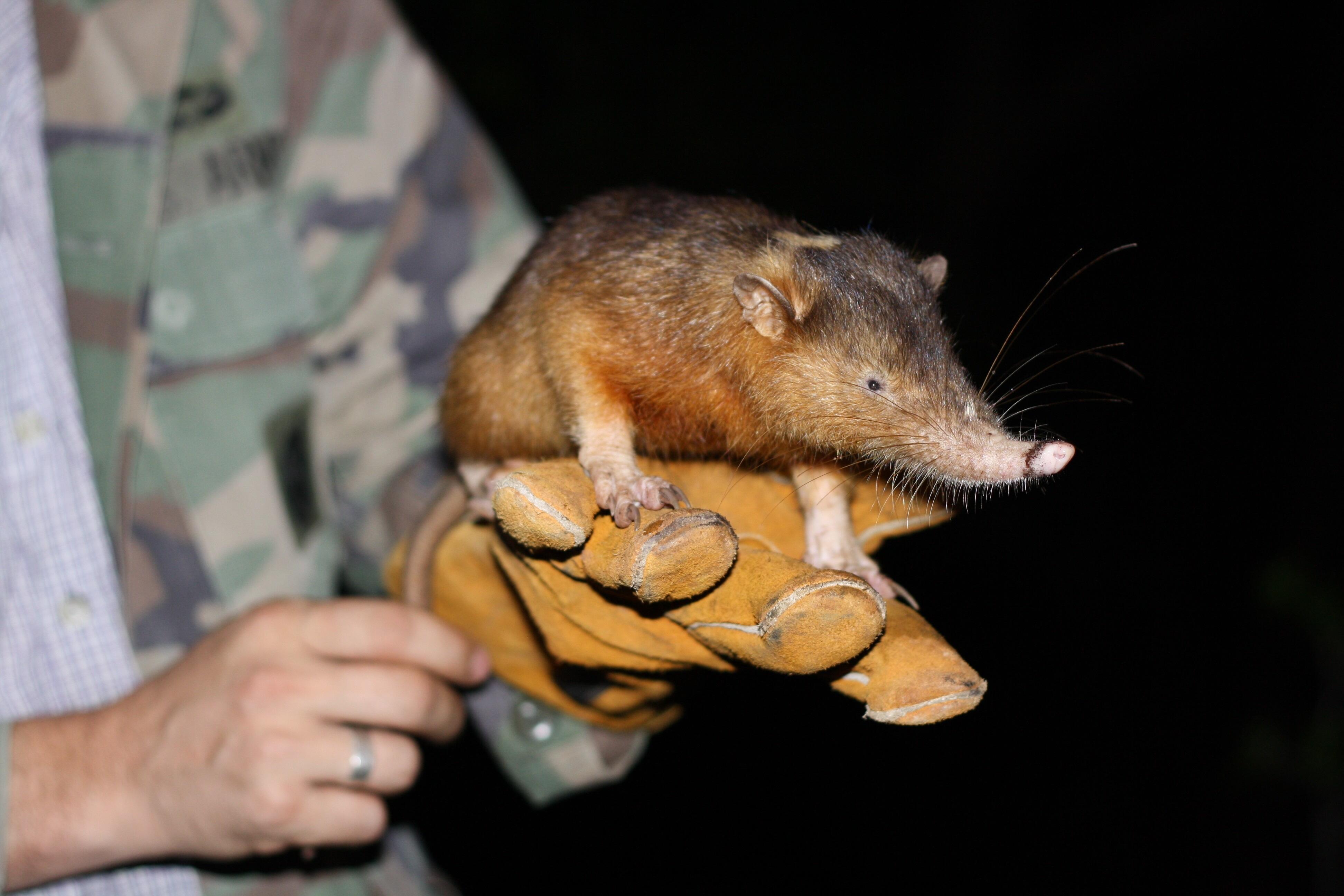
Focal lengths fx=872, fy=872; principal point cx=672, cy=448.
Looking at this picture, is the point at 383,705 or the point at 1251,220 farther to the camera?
the point at 1251,220

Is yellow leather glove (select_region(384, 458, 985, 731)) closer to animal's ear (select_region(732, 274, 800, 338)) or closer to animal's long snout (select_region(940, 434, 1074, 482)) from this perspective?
animal's long snout (select_region(940, 434, 1074, 482))

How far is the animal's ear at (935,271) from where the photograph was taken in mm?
2172

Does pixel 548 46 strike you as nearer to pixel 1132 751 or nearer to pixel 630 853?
pixel 630 853

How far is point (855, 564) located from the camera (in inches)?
86.0

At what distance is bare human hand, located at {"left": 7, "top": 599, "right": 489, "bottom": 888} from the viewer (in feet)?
8.16

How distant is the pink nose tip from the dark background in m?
1.07

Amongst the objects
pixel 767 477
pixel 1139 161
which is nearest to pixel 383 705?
pixel 767 477

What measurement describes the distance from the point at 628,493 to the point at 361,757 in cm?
137

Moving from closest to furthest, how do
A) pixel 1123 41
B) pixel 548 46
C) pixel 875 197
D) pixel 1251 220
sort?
pixel 1251 220 < pixel 1123 41 < pixel 548 46 < pixel 875 197

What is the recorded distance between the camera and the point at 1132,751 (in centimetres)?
602

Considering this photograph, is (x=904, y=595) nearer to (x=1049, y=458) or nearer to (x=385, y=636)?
(x=1049, y=458)

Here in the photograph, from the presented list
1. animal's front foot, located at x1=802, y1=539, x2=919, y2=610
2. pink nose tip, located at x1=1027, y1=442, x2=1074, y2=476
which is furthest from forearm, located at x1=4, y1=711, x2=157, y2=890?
pink nose tip, located at x1=1027, y1=442, x2=1074, y2=476

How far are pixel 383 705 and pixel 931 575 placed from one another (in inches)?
67.0

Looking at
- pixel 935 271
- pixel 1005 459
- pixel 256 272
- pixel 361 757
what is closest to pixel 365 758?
pixel 361 757
